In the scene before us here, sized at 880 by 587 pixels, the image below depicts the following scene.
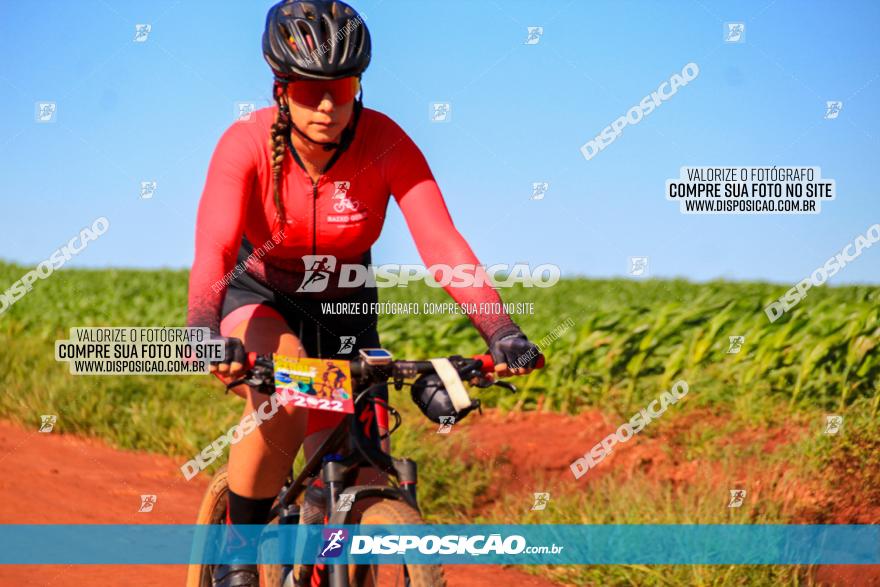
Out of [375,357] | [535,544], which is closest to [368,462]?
[375,357]

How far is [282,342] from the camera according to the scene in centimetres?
405

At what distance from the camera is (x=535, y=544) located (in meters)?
6.30

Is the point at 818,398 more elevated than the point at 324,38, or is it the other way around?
the point at 324,38

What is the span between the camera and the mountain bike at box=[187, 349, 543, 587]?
131 inches

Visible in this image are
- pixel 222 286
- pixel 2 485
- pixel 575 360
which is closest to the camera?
pixel 222 286

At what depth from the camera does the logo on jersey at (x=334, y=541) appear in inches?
135

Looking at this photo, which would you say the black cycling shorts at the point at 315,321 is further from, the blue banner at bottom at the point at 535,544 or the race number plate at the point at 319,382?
the race number plate at the point at 319,382

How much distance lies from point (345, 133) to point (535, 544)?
3218 millimetres

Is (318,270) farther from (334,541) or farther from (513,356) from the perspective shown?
(334,541)

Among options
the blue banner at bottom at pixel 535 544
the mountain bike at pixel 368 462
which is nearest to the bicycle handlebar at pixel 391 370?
the mountain bike at pixel 368 462

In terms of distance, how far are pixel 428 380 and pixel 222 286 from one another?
0.97 meters

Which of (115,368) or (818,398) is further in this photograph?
(115,368)

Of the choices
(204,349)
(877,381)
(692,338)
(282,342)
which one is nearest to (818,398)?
(877,381)

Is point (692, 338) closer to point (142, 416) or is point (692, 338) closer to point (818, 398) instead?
point (818, 398)
